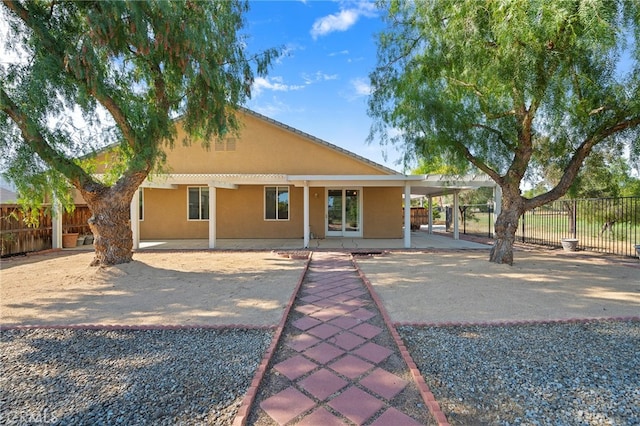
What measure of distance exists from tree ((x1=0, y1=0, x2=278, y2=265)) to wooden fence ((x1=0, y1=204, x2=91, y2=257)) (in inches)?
128

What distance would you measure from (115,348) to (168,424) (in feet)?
6.03

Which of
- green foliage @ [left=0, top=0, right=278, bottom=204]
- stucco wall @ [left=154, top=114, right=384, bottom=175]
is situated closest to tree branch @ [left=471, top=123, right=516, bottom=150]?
green foliage @ [left=0, top=0, right=278, bottom=204]

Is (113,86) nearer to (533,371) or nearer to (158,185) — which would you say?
(158,185)

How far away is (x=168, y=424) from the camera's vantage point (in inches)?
99.0

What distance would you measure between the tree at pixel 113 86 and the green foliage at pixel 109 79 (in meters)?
0.02

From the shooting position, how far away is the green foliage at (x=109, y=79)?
19.6ft

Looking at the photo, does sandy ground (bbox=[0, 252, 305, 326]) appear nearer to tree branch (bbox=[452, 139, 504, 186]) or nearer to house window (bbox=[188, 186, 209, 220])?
tree branch (bbox=[452, 139, 504, 186])

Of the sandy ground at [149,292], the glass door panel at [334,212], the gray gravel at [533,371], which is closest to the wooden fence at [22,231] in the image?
→ the sandy ground at [149,292]

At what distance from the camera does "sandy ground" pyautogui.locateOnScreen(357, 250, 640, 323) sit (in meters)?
5.01

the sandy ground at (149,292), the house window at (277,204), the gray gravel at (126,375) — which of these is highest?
the house window at (277,204)

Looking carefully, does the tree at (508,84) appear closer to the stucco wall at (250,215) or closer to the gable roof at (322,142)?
the gable roof at (322,142)

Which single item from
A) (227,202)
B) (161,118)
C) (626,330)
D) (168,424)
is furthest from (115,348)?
(227,202)

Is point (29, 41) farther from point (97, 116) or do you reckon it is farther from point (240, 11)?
point (240, 11)

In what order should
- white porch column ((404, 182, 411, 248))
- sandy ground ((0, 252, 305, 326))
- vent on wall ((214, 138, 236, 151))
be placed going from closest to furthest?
sandy ground ((0, 252, 305, 326)) → white porch column ((404, 182, 411, 248)) → vent on wall ((214, 138, 236, 151))
